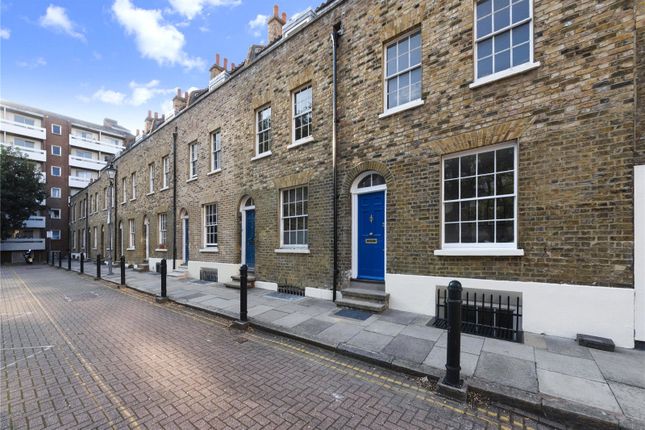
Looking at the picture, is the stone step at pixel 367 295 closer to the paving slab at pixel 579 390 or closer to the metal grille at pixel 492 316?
the metal grille at pixel 492 316

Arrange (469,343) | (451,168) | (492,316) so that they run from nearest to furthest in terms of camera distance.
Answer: (469,343), (492,316), (451,168)

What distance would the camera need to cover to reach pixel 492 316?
17.9 ft

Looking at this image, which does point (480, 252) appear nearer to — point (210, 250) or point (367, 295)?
point (367, 295)

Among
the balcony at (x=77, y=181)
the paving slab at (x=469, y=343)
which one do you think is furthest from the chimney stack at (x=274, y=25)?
the balcony at (x=77, y=181)

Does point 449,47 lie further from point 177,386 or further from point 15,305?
point 15,305

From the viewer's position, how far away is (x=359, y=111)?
7.45 meters

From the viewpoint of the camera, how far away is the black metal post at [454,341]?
3430 millimetres

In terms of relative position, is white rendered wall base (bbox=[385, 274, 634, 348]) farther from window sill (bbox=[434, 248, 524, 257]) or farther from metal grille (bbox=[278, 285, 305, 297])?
metal grille (bbox=[278, 285, 305, 297])

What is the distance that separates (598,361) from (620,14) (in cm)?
533

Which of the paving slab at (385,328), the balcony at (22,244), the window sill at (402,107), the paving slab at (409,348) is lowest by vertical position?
the balcony at (22,244)

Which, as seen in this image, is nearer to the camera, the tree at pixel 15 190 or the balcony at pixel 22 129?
the tree at pixel 15 190

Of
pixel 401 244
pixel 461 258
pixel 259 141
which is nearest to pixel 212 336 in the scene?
pixel 401 244

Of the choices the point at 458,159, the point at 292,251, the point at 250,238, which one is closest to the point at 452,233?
the point at 458,159

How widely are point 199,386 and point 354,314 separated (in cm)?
360
